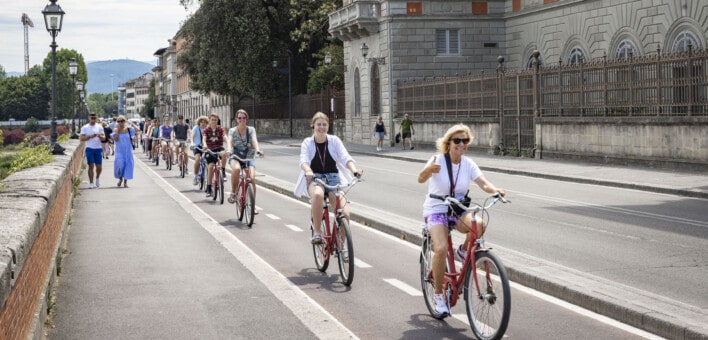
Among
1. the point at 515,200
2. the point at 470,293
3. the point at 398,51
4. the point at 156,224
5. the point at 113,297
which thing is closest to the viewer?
the point at 470,293

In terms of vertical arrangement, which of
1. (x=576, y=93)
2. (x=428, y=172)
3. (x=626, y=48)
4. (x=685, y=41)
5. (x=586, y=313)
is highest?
(x=626, y=48)

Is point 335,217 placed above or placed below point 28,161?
below

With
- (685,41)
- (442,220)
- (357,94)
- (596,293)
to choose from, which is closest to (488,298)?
(442,220)

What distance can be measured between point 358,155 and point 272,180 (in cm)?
1700

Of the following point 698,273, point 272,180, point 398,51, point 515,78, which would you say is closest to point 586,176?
point 272,180

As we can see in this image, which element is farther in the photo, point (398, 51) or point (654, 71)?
point (398, 51)

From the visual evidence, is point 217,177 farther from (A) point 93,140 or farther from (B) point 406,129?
(B) point 406,129

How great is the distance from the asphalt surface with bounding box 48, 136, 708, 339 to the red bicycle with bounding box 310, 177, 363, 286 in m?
0.74

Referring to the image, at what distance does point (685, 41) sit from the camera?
103 feet

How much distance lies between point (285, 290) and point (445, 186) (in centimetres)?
216

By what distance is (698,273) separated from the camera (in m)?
8.84

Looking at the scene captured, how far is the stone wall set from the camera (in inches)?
184

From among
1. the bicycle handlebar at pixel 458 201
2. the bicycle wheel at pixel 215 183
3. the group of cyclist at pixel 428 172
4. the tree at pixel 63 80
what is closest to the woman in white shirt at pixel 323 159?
the group of cyclist at pixel 428 172

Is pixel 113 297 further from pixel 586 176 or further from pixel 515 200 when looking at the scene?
pixel 586 176
